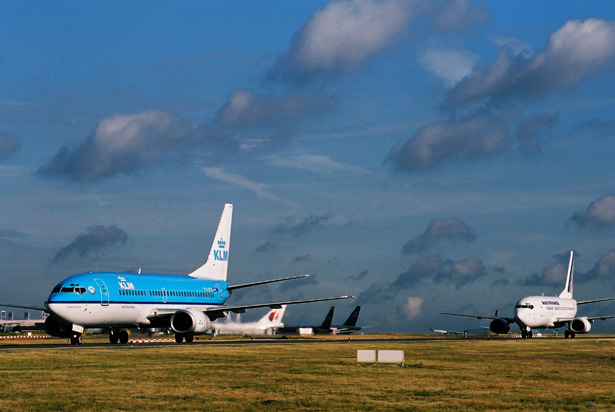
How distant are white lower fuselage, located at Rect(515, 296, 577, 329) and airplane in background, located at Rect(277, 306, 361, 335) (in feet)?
101

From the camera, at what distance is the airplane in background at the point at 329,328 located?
369 ft

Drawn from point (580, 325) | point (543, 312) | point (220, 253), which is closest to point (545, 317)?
point (543, 312)

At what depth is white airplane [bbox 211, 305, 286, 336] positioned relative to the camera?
271 feet

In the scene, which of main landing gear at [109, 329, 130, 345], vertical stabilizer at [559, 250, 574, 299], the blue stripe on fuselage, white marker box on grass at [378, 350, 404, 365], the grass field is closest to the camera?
the grass field

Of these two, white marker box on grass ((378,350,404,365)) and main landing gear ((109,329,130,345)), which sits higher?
main landing gear ((109,329,130,345))

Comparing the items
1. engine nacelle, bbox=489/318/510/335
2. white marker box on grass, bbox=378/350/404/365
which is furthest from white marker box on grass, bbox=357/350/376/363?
engine nacelle, bbox=489/318/510/335

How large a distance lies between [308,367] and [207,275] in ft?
140

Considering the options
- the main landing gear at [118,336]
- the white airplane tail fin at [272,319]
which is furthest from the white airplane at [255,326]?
the main landing gear at [118,336]

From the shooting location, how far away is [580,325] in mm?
103750

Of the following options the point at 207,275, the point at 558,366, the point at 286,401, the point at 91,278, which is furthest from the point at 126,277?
the point at 286,401

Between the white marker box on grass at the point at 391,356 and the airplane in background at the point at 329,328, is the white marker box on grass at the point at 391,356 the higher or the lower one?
the lower one

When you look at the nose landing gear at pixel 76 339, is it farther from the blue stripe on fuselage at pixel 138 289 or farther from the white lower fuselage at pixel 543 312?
the white lower fuselage at pixel 543 312

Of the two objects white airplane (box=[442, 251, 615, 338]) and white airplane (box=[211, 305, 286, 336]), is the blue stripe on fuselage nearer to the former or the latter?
white airplane (box=[211, 305, 286, 336])

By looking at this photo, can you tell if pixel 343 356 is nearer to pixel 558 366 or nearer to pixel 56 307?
pixel 558 366
